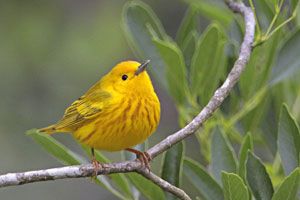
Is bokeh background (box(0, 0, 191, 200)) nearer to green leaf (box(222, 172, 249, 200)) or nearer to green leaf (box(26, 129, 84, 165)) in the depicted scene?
green leaf (box(26, 129, 84, 165))

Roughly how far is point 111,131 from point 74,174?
23.2 inches

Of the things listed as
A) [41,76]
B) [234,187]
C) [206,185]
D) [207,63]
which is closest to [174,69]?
[207,63]

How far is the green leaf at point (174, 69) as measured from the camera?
9.45ft

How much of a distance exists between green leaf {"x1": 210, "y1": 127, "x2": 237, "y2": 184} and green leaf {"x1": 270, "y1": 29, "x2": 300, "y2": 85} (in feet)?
1.56

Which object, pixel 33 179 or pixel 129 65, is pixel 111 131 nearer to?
pixel 129 65

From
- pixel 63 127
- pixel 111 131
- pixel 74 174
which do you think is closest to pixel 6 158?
pixel 63 127

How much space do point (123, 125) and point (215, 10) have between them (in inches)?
29.8

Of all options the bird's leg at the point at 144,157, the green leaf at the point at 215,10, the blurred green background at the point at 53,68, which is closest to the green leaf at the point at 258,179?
the bird's leg at the point at 144,157

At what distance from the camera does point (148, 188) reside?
106 inches

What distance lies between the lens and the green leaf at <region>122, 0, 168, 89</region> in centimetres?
321

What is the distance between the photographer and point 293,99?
10.9ft

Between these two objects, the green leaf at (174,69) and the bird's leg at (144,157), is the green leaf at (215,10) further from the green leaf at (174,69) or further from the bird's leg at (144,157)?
the bird's leg at (144,157)

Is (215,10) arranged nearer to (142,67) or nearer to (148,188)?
(142,67)

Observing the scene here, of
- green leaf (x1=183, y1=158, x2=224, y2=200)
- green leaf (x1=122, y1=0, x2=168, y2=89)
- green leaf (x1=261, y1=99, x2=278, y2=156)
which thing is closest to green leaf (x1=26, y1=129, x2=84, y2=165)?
green leaf (x1=183, y1=158, x2=224, y2=200)
